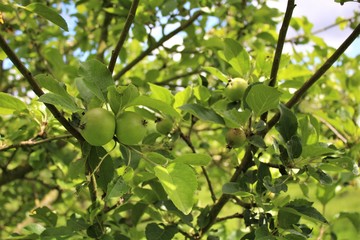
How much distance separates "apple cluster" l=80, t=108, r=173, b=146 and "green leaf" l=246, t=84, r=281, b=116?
33 centimetres

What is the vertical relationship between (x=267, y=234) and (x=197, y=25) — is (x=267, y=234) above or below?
below

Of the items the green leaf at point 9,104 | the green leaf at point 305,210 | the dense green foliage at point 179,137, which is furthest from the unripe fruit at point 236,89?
the green leaf at point 9,104

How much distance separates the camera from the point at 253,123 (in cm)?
137

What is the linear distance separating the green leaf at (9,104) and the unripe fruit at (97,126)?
34cm

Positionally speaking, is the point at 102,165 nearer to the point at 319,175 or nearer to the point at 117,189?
the point at 117,189

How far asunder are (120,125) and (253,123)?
0.48m

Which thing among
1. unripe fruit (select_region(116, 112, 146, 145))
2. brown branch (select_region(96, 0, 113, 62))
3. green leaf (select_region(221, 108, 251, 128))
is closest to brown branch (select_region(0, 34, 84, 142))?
unripe fruit (select_region(116, 112, 146, 145))

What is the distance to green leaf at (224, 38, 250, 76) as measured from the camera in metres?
1.46

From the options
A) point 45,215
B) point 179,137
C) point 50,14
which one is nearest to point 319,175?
point 179,137

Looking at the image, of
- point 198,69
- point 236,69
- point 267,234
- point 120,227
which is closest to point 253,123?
point 236,69

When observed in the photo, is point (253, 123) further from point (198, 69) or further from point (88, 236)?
point (198, 69)

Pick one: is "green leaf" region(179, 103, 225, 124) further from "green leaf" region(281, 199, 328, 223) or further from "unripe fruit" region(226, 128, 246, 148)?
"green leaf" region(281, 199, 328, 223)

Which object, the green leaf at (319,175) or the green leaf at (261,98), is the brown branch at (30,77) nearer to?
the green leaf at (261,98)

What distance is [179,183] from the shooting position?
1020 mm
